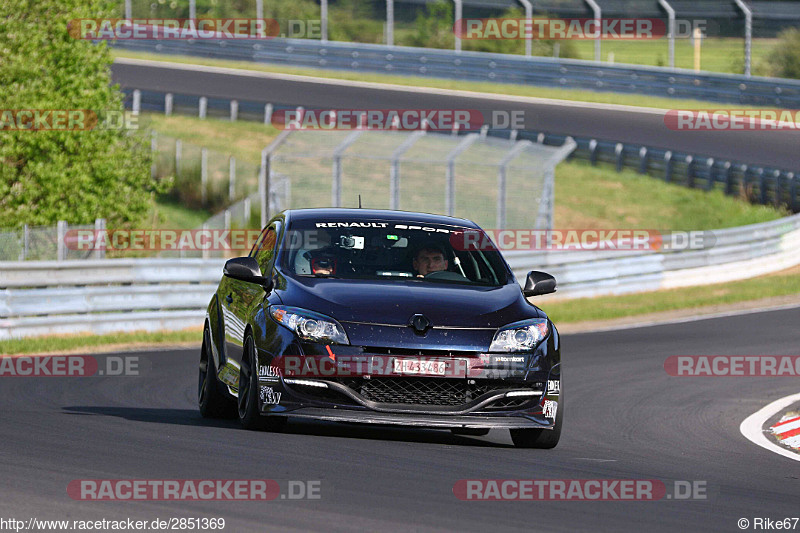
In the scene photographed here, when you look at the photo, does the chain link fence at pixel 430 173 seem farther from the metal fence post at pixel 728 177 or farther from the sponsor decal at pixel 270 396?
the sponsor decal at pixel 270 396

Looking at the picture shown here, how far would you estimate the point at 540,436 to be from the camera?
9.54m

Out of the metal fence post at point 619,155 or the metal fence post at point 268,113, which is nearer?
the metal fence post at point 619,155

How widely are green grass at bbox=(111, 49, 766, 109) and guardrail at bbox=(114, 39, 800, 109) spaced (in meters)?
0.23

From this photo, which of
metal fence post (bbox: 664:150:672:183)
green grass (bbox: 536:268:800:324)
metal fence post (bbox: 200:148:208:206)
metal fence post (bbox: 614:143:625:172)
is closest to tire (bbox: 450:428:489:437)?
green grass (bbox: 536:268:800:324)

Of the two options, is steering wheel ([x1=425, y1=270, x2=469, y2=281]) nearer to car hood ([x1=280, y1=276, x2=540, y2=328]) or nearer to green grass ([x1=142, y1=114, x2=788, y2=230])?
car hood ([x1=280, y1=276, x2=540, y2=328])

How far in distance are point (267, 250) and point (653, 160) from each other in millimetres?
28598

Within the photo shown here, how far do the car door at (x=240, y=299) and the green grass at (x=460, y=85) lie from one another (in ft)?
104

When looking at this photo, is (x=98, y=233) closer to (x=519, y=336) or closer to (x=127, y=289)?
(x=127, y=289)

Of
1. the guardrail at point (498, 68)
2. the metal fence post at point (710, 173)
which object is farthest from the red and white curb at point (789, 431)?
the guardrail at point (498, 68)

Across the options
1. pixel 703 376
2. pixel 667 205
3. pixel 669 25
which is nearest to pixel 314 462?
pixel 703 376

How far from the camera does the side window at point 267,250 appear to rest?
1023 centimetres

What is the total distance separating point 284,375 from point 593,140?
30.6 m

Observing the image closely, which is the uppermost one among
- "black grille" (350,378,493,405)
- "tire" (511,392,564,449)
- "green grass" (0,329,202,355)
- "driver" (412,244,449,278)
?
"driver" (412,244,449,278)

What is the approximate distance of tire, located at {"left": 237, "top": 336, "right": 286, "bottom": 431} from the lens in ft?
30.3
